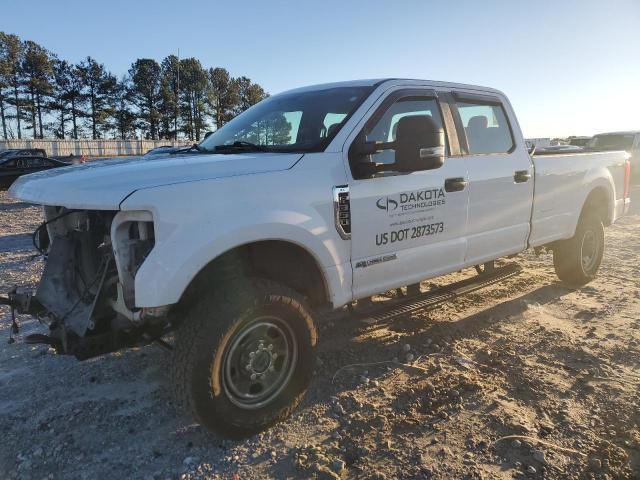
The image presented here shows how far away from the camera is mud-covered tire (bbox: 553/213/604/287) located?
568cm

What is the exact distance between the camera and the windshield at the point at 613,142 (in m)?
15.1

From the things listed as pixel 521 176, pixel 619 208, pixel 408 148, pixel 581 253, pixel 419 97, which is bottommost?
pixel 581 253

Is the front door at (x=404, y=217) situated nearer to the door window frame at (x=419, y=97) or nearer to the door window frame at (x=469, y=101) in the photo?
the door window frame at (x=419, y=97)

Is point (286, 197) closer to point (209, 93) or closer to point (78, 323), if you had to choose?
point (78, 323)

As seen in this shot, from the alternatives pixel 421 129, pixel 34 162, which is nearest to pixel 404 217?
pixel 421 129

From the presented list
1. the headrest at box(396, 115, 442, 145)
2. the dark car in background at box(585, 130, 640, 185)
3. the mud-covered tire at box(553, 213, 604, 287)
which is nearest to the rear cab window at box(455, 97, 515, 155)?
the headrest at box(396, 115, 442, 145)

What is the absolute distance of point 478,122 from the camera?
4.46 metres

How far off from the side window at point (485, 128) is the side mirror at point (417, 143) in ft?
3.81

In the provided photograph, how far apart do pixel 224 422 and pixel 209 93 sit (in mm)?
69473

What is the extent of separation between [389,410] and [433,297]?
138 cm

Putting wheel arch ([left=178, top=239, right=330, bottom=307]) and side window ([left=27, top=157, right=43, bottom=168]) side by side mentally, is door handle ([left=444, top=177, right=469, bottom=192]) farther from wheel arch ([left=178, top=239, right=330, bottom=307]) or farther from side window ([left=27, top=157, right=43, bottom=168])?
side window ([left=27, top=157, right=43, bottom=168])

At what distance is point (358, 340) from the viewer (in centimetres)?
432

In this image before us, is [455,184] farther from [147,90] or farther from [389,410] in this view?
[147,90]

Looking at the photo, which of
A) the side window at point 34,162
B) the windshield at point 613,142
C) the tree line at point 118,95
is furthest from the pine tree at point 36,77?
the windshield at point 613,142
